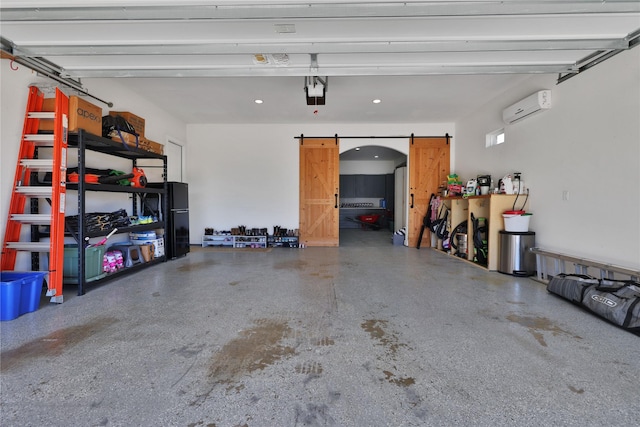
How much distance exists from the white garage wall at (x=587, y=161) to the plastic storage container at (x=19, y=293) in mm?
Result: 5951

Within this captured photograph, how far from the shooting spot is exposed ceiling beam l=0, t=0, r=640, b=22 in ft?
7.37

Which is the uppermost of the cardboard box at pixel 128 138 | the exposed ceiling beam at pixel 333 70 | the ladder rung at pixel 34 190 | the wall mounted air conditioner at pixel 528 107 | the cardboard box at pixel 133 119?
the exposed ceiling beam at pixel 333 70

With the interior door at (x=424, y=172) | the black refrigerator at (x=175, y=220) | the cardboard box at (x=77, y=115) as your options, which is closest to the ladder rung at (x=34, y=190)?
the cardboard box at (x=77, y=115)

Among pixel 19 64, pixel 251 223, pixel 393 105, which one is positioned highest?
pixel 393 105

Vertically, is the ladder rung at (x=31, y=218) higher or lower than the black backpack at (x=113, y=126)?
lower

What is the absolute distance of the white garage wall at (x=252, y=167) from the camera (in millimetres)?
6820

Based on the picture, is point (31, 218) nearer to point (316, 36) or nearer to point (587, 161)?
point (316, 36)

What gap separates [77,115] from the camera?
3148 millimetres

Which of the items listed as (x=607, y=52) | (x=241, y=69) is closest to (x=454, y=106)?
(x=607, y=52)

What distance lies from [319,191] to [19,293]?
17.4 feet

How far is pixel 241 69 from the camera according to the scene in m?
3.42

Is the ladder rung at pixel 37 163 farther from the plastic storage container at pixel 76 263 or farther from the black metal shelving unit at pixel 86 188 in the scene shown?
the plastic storage container at pixel 76 263

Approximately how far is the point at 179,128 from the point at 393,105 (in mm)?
4804

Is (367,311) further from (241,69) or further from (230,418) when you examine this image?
(241,69)
